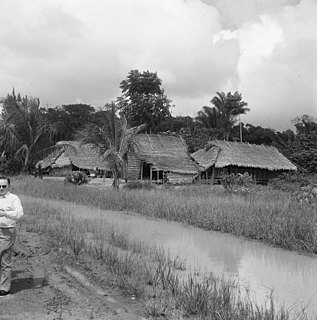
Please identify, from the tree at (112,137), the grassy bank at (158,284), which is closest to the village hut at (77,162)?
the tree at (112,137)

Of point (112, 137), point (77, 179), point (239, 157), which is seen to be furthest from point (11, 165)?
point (239, 157)

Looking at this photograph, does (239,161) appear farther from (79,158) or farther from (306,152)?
(79,158)

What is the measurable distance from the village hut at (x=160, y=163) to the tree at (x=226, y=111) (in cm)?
1067

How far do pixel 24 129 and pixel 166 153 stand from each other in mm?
Result: 9071

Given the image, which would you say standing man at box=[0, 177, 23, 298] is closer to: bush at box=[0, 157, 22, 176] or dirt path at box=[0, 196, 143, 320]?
dirt path at box=[0, 196, 143, 320]

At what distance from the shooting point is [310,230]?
24.2ft

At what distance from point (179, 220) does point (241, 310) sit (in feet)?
23.9

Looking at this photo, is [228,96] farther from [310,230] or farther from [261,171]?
[310,230]

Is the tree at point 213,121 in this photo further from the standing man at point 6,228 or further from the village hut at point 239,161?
the standing man at point 6,228

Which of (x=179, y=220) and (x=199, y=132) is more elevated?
(x=199, y=132)

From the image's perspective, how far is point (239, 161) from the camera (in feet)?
86.7

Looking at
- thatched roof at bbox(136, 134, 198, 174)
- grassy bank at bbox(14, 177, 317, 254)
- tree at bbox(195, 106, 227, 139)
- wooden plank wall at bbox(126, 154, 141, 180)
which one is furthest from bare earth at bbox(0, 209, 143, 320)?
tree at bbox(195, 106, 227, 139)

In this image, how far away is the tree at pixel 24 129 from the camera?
2427 centimetres

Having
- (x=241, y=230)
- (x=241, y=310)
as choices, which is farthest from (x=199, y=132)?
(x=241, y=310)
